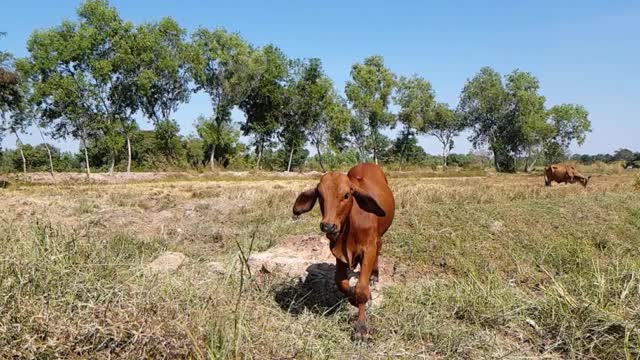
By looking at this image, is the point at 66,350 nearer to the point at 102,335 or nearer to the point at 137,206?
the point at 102,335

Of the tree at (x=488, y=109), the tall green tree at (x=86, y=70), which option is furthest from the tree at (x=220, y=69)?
the tree at (x=488, y=109)

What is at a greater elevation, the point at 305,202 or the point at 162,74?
the point at 162,74

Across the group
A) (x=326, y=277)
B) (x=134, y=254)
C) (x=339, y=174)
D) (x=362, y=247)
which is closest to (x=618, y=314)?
(x=362, y=247)

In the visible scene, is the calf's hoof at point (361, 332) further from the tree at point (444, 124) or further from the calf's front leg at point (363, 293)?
the tree at point (444, 124)

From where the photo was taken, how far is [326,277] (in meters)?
6.67

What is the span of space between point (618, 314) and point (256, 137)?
47.0m

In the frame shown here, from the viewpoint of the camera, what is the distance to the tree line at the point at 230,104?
3653 cm

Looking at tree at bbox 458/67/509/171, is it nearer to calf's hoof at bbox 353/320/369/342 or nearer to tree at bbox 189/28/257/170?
tree at bbox 189/28/257/170

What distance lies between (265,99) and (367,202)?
44.4 meters

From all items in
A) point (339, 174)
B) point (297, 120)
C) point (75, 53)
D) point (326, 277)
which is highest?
point (75, 53)

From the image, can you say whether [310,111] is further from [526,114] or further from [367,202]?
[367,202]

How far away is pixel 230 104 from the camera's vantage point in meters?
47.2

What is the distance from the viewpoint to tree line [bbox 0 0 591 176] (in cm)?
3653

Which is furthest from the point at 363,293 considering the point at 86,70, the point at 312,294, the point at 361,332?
the point at 86,70
